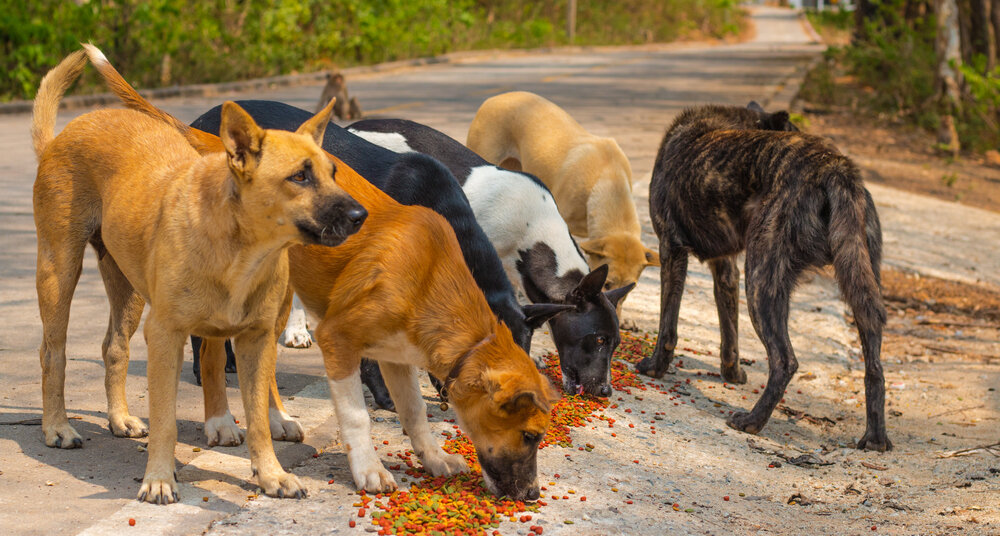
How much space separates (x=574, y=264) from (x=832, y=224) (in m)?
1.52

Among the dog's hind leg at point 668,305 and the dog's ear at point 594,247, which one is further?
the dog's ear at point 594,247

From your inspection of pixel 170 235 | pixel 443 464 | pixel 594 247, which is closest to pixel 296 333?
pixel 594 247

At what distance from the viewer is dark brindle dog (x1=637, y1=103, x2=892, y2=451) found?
5965 millimetres

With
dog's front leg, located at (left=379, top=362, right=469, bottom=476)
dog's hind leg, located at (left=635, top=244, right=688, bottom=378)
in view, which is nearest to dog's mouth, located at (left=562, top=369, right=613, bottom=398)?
dog's hind leg, located at (left=635, top=244, right=688, bottom=378)

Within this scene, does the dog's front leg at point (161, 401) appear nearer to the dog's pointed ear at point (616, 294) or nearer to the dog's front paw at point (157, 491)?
the dog's front paw at point (157, 491)

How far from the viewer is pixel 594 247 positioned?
7.15m

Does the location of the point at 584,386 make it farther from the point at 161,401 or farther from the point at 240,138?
the point at 240,138

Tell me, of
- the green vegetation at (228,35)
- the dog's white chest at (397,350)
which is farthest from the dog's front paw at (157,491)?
the green vegetation at (228,35)

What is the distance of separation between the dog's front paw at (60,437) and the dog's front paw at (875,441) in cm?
428

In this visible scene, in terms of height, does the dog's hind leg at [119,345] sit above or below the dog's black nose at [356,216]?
below

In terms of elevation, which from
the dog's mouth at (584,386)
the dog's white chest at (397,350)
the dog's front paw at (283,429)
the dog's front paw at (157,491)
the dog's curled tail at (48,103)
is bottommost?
the dog's mouth at (584,386)

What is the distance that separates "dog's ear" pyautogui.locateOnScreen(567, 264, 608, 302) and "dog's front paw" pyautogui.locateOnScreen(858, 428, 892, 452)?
1812 millimetres

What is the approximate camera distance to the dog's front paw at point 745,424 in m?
6.16

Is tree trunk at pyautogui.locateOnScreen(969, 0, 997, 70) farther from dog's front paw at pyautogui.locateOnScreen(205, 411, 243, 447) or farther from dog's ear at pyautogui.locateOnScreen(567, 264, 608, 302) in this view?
dog's front paw at pyautogui.locateOnScreen(205, 411, 243, 447)
